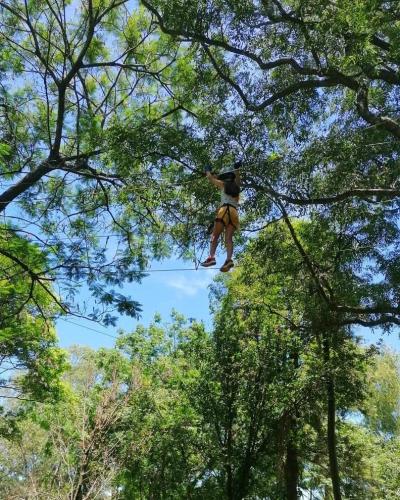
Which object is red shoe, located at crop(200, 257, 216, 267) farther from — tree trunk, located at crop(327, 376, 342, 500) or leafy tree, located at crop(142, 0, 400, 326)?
tree trunk, located at crop(327, 376, 342, 500)

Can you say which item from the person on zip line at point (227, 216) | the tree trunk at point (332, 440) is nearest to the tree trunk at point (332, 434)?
the tree trunk at point (332, 440)

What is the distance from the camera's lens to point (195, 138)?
Result: 26.0 ft

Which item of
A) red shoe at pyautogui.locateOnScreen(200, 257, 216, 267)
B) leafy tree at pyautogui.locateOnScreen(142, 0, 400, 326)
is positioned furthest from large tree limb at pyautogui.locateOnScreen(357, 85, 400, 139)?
red shoe at pyautogui.locateOnScreen(200, 257, 216, 267)

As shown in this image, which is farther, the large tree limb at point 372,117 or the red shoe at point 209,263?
the large tree limb at point 372,117

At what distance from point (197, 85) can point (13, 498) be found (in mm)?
9357

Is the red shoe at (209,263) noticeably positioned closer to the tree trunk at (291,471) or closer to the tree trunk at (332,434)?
the tree trunk at (332,434)

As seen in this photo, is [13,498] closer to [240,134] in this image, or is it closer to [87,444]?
[87,444]

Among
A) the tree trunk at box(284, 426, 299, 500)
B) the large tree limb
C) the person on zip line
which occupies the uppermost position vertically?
the large tree limb

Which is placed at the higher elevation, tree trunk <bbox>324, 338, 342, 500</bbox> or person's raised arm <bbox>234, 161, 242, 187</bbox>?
person's raised arm <bbox>234, 161, 242, 187</bbox>

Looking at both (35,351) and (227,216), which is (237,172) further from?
(35,351)

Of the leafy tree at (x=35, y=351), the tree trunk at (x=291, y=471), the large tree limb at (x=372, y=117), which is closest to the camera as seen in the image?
the large tree limb at (x=372, y=117)

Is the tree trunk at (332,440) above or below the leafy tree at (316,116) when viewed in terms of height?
below

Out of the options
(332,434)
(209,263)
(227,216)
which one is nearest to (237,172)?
(227,216)

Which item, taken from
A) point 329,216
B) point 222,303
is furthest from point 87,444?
point 329,216
